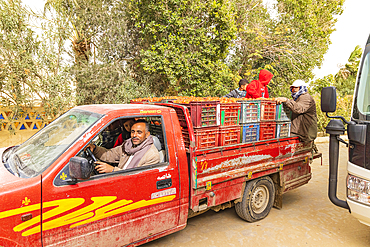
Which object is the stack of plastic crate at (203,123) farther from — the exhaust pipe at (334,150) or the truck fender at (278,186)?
the truck fender at (278,186)

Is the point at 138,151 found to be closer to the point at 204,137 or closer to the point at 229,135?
the point at 204,137

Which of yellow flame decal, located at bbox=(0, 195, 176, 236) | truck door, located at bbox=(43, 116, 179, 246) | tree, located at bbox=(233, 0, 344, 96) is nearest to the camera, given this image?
yellow flame decal, located at bbox=(0, 195, 176, 236)

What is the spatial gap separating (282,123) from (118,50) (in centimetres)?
769

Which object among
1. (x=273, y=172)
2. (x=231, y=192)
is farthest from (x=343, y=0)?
(x=231, y=192)

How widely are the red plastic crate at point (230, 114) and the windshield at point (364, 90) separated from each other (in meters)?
1.59

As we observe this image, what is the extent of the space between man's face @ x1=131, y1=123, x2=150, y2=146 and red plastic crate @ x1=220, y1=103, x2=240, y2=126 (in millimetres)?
1154

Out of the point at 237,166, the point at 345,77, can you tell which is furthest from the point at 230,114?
the point at 345,77

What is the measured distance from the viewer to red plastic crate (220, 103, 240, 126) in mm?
3586

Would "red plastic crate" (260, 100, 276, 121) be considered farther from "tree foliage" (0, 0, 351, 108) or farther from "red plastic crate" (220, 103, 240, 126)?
"tree foliage" (0, 0, 351, 108)

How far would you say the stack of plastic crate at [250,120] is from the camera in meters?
→ 3.85

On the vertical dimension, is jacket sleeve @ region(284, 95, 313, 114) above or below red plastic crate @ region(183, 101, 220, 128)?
above

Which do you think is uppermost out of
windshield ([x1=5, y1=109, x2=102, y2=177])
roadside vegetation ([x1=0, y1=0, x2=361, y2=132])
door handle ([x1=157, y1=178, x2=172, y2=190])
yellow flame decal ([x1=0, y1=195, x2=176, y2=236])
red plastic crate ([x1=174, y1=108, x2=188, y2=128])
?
roadside vegetation ([x1=0, y1=0, x2=361, y2=132])

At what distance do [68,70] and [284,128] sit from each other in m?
7.01

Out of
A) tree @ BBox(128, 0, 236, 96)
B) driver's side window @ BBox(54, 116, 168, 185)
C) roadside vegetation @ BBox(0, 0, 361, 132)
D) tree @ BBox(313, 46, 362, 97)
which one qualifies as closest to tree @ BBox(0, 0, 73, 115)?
roadside vegetation @ BBox(0, 0, 361, 132)
